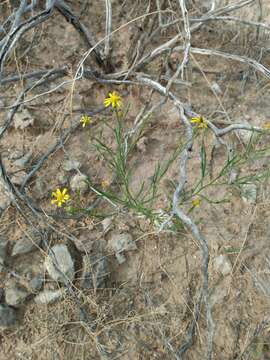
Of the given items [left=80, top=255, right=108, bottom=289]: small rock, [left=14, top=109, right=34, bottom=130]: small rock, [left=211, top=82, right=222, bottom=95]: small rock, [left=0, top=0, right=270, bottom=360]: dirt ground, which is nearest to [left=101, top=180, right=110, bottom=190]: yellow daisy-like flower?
[left=0, top=0, right=270, bottom=360]: dirt ground

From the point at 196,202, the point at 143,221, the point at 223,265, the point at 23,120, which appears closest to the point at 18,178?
the point at 23,120

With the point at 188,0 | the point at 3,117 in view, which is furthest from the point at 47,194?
the point at 188,0

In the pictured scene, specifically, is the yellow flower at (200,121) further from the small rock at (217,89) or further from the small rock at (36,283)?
the small rock at (36,283)

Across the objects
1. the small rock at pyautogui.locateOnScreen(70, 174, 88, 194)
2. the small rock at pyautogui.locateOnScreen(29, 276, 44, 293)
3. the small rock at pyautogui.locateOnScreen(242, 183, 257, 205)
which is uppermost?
the small rock at pyautogui.locateOnScreen(70, 174, 88, 194)

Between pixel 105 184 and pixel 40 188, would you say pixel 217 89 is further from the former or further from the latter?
pixel 40 188

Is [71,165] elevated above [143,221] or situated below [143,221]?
above

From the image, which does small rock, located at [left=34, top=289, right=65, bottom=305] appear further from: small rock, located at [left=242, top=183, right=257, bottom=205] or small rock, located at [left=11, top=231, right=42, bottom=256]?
small rock, located at [left=242, top=183, right=257, bottom=205]

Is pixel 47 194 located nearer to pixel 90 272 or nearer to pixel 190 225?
pixel 90 272
